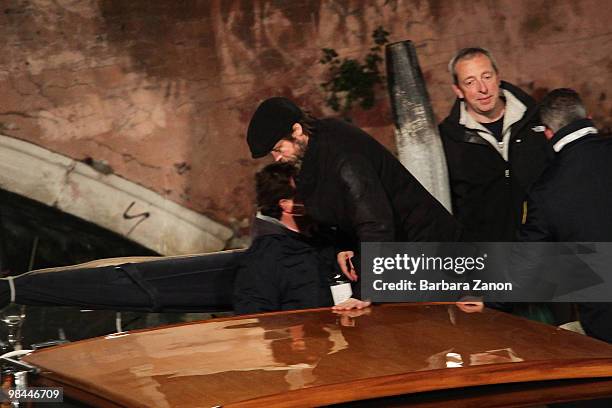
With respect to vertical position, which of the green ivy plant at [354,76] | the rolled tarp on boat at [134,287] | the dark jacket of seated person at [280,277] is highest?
the green ivy plant at [354,76]

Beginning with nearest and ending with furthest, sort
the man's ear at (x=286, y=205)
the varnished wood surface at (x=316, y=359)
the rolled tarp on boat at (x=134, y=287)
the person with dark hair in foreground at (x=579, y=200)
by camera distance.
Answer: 1. the varnished wood surface at (x=316, y=359)
2. the person with dark hair in foreground at (x=579, y=200)
3. the man's ear at (x=286, y=205)
4. the rolled tarp on boat at (x=134, y=287)

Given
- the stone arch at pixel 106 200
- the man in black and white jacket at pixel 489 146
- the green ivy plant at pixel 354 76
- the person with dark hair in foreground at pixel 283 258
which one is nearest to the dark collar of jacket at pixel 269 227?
the person with dark hair in foreground at pixel 283 258

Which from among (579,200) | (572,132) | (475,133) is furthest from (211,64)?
(579,200)

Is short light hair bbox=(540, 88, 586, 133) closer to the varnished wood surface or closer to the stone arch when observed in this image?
the varnished wood surface

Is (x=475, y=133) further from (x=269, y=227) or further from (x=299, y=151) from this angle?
(x=269, y=227)

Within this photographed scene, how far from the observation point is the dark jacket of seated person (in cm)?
346

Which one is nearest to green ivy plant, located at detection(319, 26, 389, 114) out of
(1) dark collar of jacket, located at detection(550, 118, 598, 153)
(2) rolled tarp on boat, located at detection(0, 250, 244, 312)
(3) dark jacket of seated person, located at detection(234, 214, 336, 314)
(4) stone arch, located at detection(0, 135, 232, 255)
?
(4) stone arch, located at detection(0, 135, 232, 255)

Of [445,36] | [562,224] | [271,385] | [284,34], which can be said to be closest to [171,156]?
[284,34]

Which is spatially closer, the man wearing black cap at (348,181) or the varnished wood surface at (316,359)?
the varnished wood surface at (316,359)

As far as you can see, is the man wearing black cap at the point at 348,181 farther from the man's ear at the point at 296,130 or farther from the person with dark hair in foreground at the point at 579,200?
the person with dark hair in foreground at the point at 579,200

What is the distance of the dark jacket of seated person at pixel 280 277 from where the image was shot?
136 inches

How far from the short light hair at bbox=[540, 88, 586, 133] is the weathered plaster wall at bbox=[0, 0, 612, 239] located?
290cm

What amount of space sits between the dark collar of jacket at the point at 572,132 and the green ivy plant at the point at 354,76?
3057 millimetres

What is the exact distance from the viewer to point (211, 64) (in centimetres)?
616
